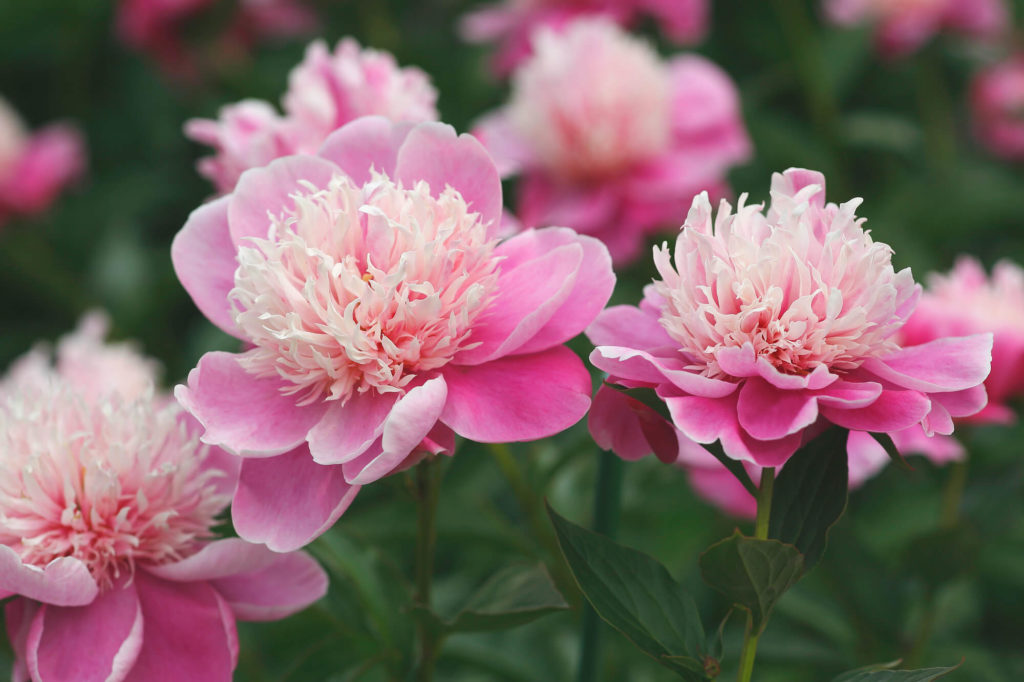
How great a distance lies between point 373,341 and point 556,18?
1119 millimetres

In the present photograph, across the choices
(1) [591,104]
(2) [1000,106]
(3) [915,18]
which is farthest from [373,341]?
(2) [1000,106]

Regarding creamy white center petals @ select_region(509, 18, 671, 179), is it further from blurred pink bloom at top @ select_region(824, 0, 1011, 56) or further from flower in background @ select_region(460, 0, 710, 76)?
blurred pink bloom at top @ select_region(824, 0, 1011, 56)

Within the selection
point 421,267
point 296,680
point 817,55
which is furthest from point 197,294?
point 817,55

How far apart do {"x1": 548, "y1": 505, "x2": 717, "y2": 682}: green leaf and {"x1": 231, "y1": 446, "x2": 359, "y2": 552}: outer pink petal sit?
4.4 inches

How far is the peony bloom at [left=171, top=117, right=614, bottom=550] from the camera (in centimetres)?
52

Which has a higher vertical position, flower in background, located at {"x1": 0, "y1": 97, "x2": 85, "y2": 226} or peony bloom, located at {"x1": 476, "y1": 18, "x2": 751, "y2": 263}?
peony bloom, located at {"x1": 476, "y1": 18, "x2": 751, "y2": 263}

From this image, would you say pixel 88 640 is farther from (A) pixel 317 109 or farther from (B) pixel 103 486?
(A) pixel 317 109

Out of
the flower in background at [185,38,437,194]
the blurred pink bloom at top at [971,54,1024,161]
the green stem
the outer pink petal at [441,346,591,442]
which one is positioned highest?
the flower in background at [185,38,437,194]

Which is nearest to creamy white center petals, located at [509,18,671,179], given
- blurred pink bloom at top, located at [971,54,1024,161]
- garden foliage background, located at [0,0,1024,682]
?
garden foliage background, located at [0,0,1024,682]

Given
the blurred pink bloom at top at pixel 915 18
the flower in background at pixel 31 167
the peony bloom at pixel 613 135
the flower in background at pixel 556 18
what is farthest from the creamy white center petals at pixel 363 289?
the flower in background at pixel 31 167

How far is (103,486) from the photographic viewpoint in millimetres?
573

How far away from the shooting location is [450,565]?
4.00ft

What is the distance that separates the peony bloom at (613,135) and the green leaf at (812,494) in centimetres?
71

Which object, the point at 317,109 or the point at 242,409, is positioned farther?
the point at 317,109
